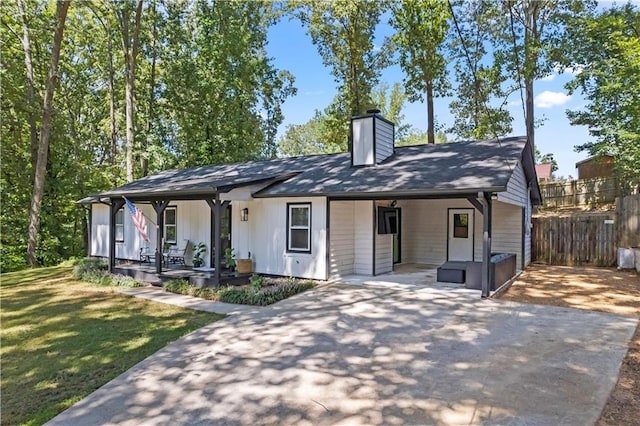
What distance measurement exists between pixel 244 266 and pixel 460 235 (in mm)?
6746

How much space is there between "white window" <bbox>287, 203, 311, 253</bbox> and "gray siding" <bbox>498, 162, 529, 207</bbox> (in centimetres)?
449

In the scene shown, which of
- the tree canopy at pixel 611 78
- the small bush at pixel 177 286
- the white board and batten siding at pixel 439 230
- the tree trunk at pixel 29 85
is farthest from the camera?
the tree canopy at pixel 611 78

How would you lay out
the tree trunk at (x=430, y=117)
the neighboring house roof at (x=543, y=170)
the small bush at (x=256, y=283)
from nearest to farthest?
the small bush at (x=256, y=283) < the tree trunk at (x=430, y=117) < the neighboring house roof at (x=543, y=170)

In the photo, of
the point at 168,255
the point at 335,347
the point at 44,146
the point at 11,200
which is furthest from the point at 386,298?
the point at 11,200

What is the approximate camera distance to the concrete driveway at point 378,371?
3.58m

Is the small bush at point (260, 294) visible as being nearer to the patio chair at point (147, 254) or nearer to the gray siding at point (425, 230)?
the patio chair at point (147, 254)

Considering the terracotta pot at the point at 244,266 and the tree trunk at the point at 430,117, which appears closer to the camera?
the terracotta pot at the point at 244,266

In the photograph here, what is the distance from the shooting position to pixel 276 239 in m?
10.5

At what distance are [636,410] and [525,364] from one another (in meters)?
1.13

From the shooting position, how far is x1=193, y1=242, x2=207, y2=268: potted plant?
1148cm

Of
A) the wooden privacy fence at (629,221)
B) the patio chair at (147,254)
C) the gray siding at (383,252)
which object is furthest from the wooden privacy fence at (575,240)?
the patio chair at (147,254)

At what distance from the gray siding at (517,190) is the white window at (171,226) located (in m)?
9.42

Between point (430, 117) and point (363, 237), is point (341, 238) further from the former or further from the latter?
point (430, 117)

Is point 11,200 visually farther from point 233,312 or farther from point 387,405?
point 387,405
